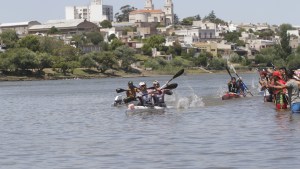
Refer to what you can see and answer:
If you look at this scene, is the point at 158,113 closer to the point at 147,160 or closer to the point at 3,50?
the point at 147,160

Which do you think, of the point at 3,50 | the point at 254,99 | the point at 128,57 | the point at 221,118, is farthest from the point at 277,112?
the point at 3,50

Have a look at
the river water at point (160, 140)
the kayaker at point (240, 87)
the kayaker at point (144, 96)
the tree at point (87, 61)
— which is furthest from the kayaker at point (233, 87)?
the tree at point (87, 61)

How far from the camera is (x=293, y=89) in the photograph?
3478 centimetres

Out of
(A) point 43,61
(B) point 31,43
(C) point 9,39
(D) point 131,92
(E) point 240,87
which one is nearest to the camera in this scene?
(D) point 131,92

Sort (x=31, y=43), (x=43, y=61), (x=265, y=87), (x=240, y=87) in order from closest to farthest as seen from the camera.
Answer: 1. (x=265, y=87)
2. (x=240, y=87)
3. (x=43, y=61)
4. (x=31, y=43)

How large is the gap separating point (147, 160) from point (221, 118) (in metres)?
14.2

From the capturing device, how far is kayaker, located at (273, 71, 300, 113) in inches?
1346

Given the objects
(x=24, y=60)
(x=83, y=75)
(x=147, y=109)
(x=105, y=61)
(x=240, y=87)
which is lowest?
(x=83, y=75)

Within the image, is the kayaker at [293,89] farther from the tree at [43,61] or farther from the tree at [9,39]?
the tree at [9,39]

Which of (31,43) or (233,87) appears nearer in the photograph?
(233,87)

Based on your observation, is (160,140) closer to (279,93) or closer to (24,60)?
(279,93)

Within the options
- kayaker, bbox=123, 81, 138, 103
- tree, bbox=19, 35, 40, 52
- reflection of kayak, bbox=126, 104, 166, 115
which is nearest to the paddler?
reflection of kayak, bbox=126, 104, 166, 115

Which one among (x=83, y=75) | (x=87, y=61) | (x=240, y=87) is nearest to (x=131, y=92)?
(x=240, y=87)

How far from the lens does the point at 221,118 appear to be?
3800cm
